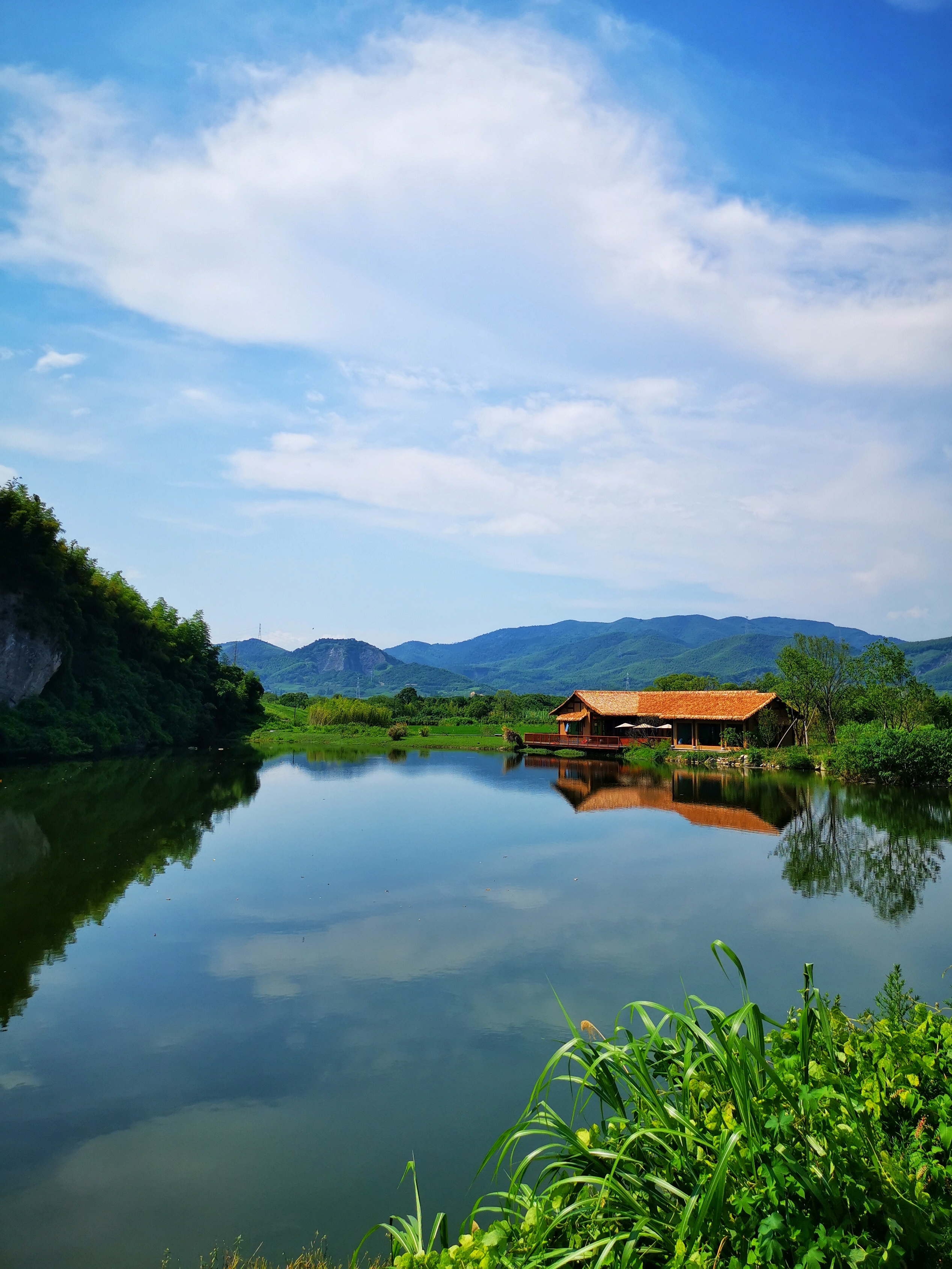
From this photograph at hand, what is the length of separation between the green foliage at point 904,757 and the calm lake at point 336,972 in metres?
6.70

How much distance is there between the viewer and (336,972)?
919cm

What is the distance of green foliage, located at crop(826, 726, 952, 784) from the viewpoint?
87.8ft

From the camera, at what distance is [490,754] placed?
4347 cm

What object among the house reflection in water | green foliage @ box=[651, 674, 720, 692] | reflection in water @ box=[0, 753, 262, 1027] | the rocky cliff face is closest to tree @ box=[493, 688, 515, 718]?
green foliage @ box=[651, 674, 720, 692]

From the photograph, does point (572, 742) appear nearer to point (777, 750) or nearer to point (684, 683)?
point (777, 750)

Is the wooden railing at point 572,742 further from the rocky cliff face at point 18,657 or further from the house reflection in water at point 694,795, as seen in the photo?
the rocky cliff face at point 18,657

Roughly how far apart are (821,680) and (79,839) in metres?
32.9

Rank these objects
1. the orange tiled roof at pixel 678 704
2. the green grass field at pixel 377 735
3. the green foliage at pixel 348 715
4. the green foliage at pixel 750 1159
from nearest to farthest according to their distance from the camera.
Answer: the green foliage at pixel 750 1159, the orange tiled roof at pixel 678 704, the green grass field at pixel 377 735, the green foliage at pixel 348 715

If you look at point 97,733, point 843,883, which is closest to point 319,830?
point 843,883

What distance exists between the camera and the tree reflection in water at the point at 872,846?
13.4 metres

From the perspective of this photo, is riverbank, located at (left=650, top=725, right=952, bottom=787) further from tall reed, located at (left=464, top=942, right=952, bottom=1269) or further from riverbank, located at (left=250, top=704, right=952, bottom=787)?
tall reed, located at (left=464, top=942, right=952, bottom=1269)

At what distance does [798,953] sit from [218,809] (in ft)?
54.5

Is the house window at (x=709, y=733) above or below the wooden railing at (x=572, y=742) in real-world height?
above

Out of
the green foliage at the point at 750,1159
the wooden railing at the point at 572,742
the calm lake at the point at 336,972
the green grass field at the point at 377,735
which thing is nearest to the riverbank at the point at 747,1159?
the green foliage at the point at 750,1159
